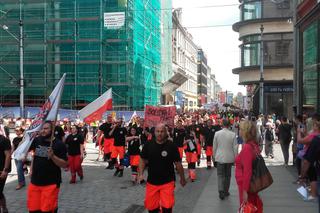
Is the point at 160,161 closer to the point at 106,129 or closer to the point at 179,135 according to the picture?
the point at 179,135

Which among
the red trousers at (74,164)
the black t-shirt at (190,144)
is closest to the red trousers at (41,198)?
the red trousers at (74,164)

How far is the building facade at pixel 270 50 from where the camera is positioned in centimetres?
3784

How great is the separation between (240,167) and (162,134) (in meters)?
1.15

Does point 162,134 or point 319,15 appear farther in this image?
point 319,15

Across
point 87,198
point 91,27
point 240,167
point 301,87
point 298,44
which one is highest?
point 91,27

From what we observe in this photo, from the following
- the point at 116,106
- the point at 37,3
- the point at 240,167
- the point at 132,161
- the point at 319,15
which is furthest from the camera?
the point at 37,3

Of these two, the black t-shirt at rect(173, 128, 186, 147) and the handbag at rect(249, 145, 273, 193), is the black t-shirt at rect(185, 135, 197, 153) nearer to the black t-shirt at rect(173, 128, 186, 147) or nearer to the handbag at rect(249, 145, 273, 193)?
the black t-shirt at rect(173, 128, 186, 147)

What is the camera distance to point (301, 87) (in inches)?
656

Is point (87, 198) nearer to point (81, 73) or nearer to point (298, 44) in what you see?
point (298, 44)

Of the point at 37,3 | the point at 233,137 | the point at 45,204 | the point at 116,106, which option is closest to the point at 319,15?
the point at 233,137

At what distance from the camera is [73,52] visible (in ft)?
136

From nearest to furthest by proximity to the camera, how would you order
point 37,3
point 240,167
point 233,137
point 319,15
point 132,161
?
point 240,167 < point 233,137 < point 132,161 < point 319,15 < point 37,3

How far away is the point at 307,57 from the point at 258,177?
1103cm

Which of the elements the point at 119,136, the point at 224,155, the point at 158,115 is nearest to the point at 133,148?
the point at 119,136
